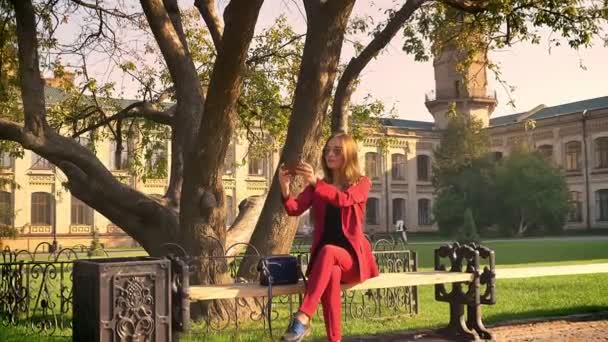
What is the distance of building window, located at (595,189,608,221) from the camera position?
4381cm

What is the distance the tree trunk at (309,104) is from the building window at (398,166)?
43014 millimetres

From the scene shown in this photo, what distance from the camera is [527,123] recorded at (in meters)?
11.6

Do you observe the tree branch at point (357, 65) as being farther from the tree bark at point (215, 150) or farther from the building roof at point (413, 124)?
the building roof at point (413, 124)

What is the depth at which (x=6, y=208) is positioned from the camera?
34.8m

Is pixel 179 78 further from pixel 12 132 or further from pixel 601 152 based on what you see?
pixel 601 152

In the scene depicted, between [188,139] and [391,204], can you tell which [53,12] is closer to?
[188,139]

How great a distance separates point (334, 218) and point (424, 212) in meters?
48.2

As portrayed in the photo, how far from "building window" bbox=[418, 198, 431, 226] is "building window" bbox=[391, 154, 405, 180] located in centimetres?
259

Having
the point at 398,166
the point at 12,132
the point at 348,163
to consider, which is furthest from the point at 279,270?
the point at 398,166

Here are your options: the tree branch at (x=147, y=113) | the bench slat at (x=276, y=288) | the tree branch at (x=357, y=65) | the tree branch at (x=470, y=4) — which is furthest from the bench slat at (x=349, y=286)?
the tree branch at (x=147, y=113)

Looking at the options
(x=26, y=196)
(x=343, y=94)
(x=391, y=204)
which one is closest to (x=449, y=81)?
(x=391, y=204)

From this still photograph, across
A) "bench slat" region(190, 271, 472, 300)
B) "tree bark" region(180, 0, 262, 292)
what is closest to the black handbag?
"bench slat" region(190, 271, 472, 300)

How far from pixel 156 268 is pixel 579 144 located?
45.0 m

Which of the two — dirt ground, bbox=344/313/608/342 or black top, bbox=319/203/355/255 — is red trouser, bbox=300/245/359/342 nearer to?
black top, bbox=319/203/355/255
